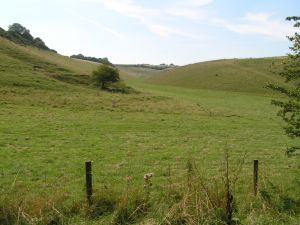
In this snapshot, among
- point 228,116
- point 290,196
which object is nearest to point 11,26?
point 228,116

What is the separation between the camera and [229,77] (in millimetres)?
116250

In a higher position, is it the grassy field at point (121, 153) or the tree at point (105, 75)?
the tree at point (105, 75)

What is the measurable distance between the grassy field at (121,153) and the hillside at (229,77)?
53.3 metres

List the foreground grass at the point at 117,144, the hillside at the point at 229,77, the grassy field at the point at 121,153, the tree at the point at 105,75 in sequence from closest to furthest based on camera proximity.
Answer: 1. the grassy field at the point at 121,153
2. the foreground grass at the point at 117,144
3. the tree at the point at 105,75
4. the hillside at the point at 229,77

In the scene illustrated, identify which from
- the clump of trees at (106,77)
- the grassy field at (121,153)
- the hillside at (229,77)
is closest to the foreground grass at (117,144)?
the grassy field at (121,153)

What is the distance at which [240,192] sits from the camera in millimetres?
13766

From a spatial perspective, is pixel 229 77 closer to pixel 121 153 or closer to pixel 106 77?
pixel 106 77

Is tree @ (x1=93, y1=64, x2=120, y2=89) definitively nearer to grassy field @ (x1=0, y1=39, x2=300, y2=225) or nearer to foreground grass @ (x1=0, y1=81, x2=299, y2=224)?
grassy field @ (x1=0, y1=39, x2=300, y2=225)

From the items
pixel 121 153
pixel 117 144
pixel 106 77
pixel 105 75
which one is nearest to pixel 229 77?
pixel 106 77

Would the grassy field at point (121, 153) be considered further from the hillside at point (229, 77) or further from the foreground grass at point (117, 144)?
the hillside at point (229, 77)

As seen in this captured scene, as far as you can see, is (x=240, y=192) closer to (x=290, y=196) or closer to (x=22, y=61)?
(x=290, y=196)

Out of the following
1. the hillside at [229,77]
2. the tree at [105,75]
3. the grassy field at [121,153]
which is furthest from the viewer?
the hillside at [229,77]

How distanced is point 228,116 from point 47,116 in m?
19.9

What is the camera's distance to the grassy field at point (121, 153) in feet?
33.8
